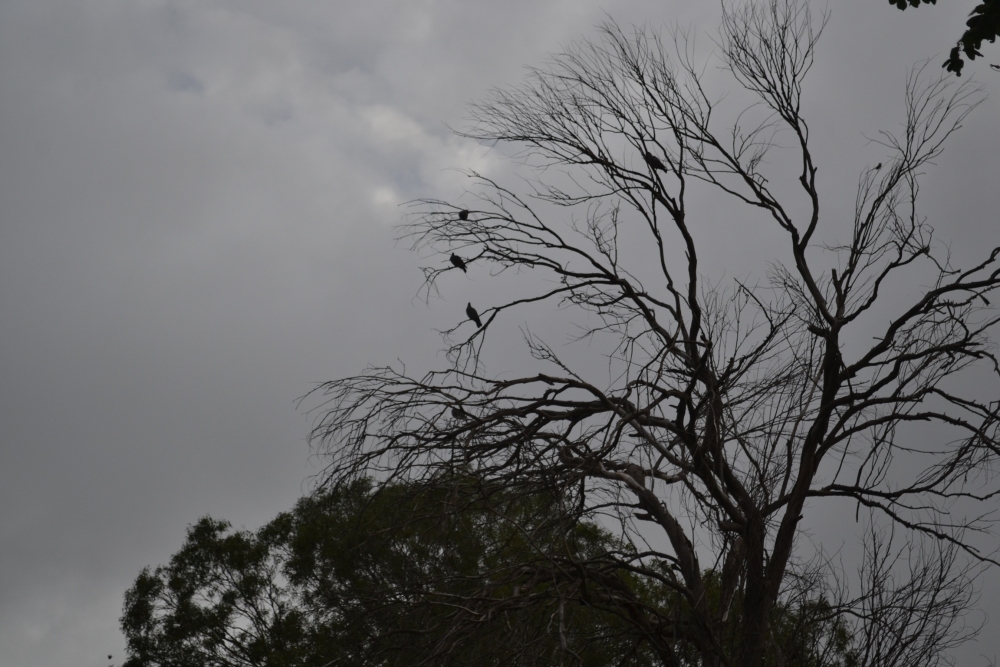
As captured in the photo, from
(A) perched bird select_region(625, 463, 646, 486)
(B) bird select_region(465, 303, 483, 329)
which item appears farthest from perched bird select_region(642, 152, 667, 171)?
(A) perched bird select_region(625, 463, 646, 486)

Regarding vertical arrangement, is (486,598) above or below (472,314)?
below

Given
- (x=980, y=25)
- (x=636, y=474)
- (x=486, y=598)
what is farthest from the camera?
(x=636, y=474)

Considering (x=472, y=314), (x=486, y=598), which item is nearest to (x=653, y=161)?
(x=472, y=314)

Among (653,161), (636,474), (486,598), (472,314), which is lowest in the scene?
(486,598)

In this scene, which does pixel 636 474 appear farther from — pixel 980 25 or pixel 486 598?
pixel 980 25

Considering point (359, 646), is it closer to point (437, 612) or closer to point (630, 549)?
point (437, 612)

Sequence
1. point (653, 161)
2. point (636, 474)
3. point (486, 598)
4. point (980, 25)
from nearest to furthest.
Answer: point (980, 25) < point (486, 598) < point (636, 474) < point (653, 161)

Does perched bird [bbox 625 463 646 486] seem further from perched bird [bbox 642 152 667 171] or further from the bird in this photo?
perched bird [bbox 642 152 667 171]

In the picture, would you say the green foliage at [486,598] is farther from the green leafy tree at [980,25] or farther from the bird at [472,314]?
the green leafy tree at [980,25]

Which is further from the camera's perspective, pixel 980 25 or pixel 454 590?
pixel 454 590

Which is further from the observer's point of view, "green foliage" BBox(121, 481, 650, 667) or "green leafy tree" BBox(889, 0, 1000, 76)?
"green foliage" BBox(121, 481, 650, 667)

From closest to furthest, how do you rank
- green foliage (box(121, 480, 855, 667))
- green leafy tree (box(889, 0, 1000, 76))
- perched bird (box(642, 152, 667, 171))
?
green leafy tree (box(889, 0, 1000, 76)) → green foliage (box(121, 480, 855, 667)) → perched bird (box(642, 152, 667, 171))

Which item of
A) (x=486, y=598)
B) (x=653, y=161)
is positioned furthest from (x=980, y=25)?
(x=486, y=598)

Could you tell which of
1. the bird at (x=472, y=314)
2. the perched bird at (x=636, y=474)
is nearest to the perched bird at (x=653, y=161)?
the bird at (x=472, y=314)
